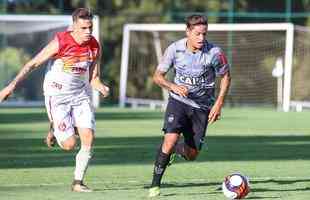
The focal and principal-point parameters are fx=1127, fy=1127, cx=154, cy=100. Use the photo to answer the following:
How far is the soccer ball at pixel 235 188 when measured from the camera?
11000 mm

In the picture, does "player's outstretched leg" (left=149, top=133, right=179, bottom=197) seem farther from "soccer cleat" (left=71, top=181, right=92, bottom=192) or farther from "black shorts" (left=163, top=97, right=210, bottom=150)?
"soccer cleat" (left=71, top=181, right=92, bottom=192)

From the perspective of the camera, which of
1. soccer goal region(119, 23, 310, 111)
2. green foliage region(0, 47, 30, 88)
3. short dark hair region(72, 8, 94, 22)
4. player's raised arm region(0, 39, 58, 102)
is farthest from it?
green foliage region(0, 47, 30, 88)

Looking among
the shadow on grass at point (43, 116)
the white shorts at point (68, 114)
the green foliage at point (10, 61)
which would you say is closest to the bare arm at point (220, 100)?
the white shorts at point (68, 114)

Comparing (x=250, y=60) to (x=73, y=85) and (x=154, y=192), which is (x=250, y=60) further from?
(x=154, y=192)

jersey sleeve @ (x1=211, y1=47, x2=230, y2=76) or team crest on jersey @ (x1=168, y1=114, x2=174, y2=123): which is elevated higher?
jersey sleeve @ (x1=211, y1=47, x2=230, y2=76)

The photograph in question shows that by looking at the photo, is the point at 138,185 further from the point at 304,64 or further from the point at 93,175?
the point at 304,64

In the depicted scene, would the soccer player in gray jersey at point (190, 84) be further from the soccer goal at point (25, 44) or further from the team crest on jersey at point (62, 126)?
the soccer goal at point (25, 44)

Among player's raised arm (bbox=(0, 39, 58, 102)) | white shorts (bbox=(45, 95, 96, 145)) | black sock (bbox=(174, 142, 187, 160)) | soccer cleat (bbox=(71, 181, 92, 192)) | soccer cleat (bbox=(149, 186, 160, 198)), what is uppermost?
player's raised arm (bbox=(0, 39, 58, 102))

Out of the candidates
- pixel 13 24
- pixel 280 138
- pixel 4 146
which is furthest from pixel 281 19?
pixel 4 146

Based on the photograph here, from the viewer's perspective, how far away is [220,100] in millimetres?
11789

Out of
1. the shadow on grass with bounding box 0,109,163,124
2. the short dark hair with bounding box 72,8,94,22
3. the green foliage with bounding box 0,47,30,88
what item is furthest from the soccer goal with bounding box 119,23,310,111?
the short dark hair with bounding box 72,8,94,22

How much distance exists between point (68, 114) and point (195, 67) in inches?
57.6

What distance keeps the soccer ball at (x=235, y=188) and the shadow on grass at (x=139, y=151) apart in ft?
15.2

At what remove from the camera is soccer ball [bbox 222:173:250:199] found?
11000 millimetres
